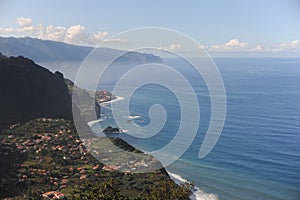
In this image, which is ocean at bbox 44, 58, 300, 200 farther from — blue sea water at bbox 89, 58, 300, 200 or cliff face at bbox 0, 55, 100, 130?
cliff face at bbox 0, 55, 100, 130

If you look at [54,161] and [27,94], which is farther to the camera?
[27,94]

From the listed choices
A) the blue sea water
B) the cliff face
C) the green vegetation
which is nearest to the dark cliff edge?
the cliff face

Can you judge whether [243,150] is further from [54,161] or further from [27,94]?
[27,94]

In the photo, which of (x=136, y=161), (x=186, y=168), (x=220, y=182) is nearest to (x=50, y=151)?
(x=136, y=161)

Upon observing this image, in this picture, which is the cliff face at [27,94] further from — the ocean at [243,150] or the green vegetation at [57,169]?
the ocean at [243,150]

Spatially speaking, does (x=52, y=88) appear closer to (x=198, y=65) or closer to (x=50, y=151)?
(x=50, y=151)

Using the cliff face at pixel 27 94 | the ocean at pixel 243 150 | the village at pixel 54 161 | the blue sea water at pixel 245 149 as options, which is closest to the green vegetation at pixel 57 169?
the village at pixel 54 161

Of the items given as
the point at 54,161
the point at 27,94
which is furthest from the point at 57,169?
the point at 27,94

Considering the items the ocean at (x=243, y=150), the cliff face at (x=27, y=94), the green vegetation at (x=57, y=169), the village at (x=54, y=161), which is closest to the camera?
the green vegetation at (x=57, y=169)
